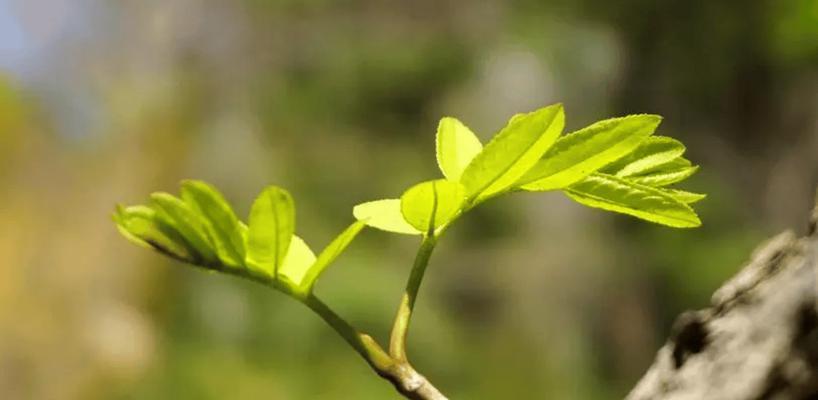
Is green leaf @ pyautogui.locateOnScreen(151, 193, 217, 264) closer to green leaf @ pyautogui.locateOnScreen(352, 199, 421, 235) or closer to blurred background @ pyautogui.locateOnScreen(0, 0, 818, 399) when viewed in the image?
green leaf @ pyautogui.locateOnScreen(352, 199, 421, 235)

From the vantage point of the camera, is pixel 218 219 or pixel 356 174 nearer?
pixel 218 219

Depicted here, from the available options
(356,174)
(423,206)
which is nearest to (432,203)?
(423,206)

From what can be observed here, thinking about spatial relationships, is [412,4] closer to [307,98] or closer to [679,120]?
[307,98]

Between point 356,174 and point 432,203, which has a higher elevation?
point 432,203

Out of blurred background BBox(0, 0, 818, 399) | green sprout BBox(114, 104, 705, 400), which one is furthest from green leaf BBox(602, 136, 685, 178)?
blurred background BBox(0, 0, 818, 399)

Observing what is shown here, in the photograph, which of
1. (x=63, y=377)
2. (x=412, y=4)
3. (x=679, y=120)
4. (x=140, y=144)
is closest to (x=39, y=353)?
(x=63, y=377)

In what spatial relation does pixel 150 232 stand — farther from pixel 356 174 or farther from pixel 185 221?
pixel 356 174

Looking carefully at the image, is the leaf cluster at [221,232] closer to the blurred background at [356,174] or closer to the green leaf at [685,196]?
the green leaf at [685,196]
